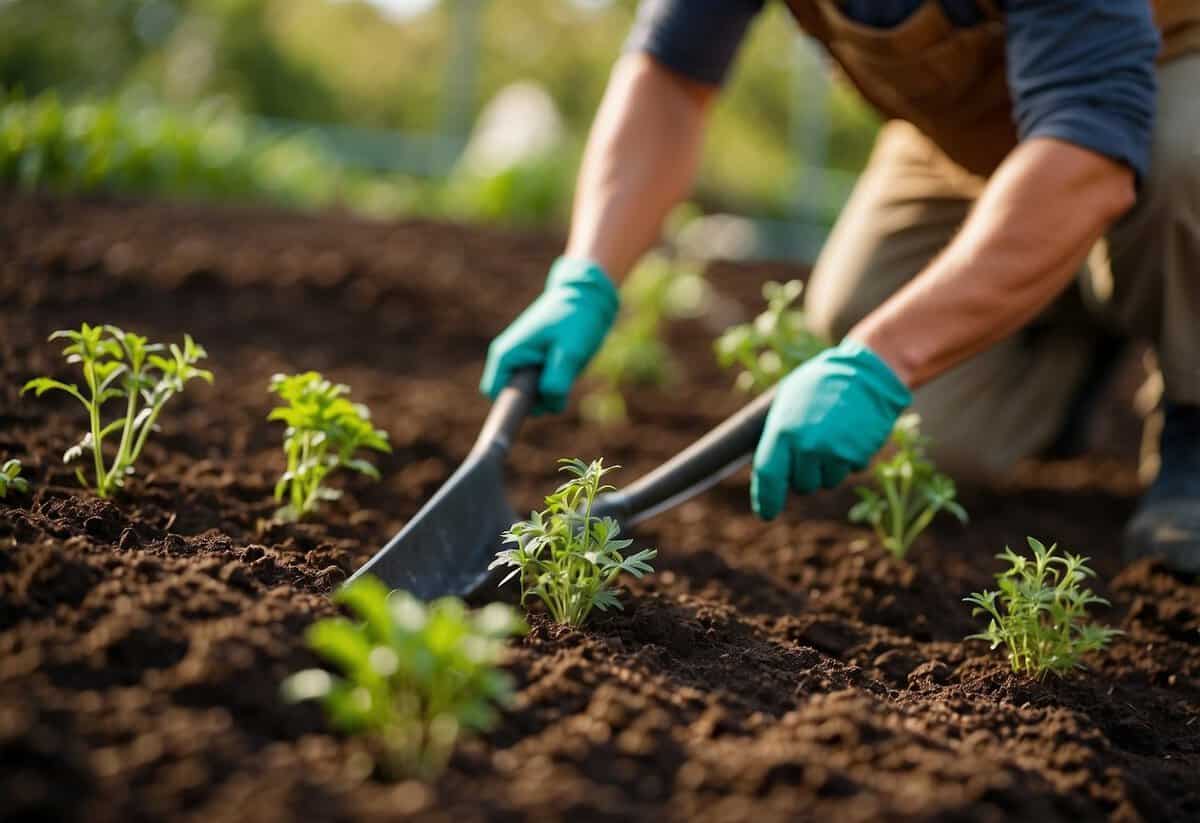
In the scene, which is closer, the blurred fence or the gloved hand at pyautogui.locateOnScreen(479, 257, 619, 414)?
the gloved hand at pyautogui.locateOnScreen(479, 257, 619, 414)

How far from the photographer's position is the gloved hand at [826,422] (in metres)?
2.01

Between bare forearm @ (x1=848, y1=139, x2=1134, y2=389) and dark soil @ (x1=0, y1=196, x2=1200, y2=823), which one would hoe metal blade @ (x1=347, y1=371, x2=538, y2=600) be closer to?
dark soil @ (x1=0, y1=196, x2=1200, y2=823)

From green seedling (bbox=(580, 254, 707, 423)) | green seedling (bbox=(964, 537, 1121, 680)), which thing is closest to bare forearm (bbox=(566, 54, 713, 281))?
green seedling (bbox=(580, 254, 707, 423))

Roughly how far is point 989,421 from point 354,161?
678 centimetres

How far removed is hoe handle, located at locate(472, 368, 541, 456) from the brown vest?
0.97 meters

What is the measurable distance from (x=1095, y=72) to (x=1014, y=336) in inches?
52.4

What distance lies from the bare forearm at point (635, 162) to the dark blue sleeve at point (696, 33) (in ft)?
0.15

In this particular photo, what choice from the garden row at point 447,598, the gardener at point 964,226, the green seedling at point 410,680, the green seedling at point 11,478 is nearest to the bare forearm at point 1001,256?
the gardener at point 964,226

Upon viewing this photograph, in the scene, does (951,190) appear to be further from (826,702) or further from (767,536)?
(826,702)

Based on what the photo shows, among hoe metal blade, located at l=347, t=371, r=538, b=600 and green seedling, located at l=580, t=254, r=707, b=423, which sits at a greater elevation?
green seedling, located at l=580, t=254, r=707, b=423

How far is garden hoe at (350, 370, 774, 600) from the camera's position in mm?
1815

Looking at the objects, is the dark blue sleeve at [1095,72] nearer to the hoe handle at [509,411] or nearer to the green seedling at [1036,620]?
the green seedling at [1036,620]

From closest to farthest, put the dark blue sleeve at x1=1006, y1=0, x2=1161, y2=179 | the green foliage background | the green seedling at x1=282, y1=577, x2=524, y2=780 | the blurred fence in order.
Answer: the green seedling at x1=282, y1=577, x2=524, y2=780 < the dark blue sleeve at x1=1006, y1=0, x2=1161, y2=179 < the blurred fence < the green foliage background

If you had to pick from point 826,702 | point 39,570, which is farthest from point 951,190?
point 39,570
